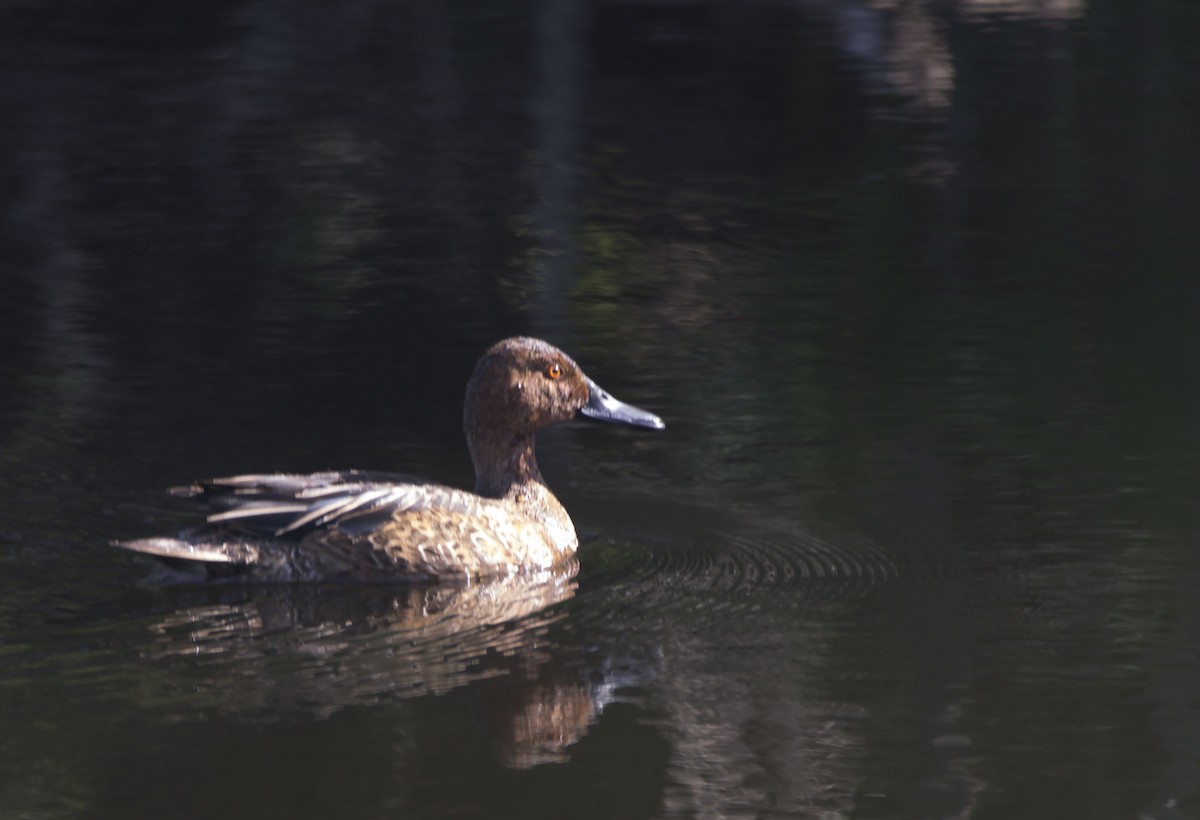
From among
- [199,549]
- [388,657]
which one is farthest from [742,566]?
[199,549]

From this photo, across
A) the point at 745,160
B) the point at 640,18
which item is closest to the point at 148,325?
the point at 745,160

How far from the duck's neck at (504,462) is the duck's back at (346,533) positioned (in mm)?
589

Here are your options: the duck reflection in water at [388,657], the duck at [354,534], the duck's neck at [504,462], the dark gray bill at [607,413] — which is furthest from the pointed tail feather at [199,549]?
the dark gray bill at [607,413]

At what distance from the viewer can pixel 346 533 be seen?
8.27 metres

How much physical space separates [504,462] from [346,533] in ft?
3.34

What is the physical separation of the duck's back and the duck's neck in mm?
589

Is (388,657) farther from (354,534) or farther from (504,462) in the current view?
(504,462)

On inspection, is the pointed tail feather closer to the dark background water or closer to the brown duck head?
the dark background water

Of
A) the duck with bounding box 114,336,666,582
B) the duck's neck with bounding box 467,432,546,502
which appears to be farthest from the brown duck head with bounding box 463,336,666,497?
the duck with bounding box 114,336,666,582

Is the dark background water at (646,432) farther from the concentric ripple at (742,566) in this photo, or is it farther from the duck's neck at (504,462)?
the duck's neck at (504,462)

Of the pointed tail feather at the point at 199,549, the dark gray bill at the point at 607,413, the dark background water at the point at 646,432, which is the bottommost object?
the dark background water at the point at 646,432

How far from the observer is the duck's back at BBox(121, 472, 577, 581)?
8.23m

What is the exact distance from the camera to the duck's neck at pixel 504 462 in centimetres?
902

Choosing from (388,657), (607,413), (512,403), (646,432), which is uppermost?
(512,403)
